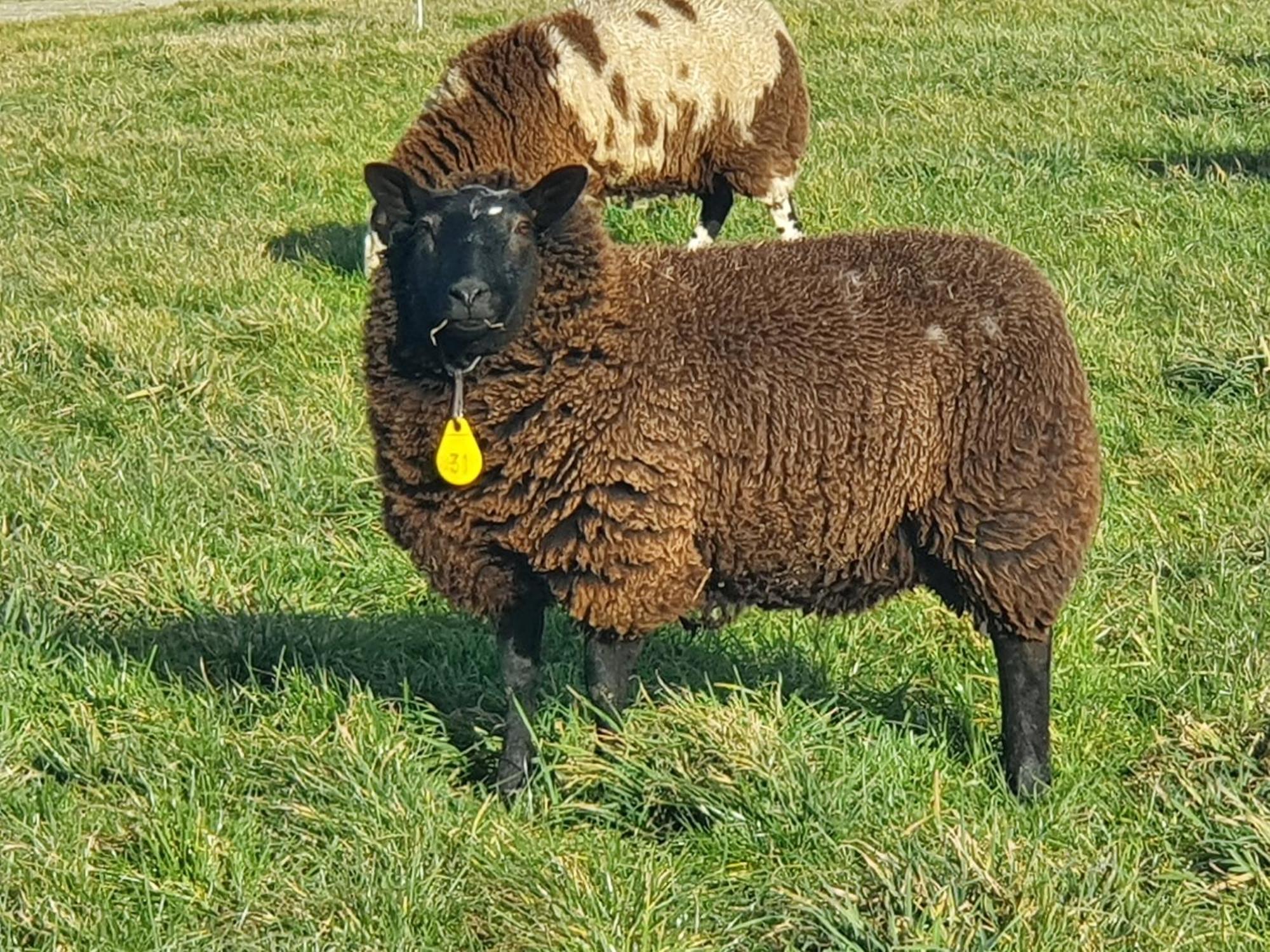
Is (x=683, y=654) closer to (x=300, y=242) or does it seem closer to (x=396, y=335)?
(x=396, y=335)

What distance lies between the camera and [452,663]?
4.57 meters

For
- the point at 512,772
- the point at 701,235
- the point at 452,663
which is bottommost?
the point at 701,235

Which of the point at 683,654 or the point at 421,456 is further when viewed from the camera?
the point at 683,654

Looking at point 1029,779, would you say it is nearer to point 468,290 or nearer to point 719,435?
point 719,435

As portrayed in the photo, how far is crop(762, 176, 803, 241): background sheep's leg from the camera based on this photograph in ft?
28.4

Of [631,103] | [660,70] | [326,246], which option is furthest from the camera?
[326,246]

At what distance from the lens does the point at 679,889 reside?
11.3 feet

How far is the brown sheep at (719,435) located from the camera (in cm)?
378

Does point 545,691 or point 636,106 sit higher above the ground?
point 636,106

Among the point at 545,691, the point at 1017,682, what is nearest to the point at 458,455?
the point at 545,691

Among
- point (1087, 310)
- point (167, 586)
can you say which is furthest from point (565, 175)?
point (1087, 310)

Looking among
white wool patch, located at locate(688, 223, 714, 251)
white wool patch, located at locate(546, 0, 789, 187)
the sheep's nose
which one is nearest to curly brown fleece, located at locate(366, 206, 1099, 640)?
the sheep's nose

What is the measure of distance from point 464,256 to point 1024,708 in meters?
1.62

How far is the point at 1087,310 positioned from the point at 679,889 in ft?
14.7
